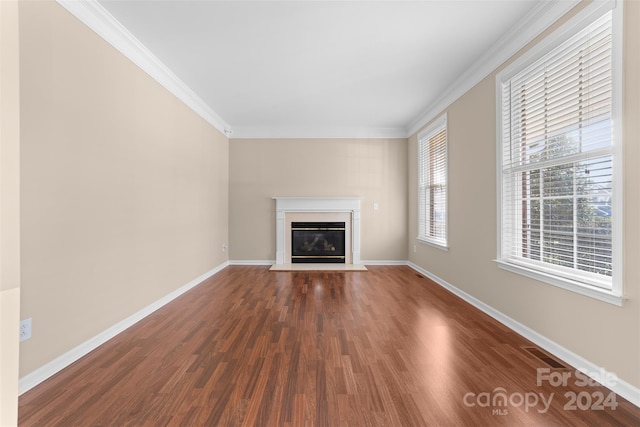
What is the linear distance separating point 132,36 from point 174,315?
2823 millimetres

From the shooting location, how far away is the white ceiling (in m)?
2.37

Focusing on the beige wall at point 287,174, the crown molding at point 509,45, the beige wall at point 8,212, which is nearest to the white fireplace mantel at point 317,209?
the beige wall at point 287,174

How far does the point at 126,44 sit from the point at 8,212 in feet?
8.47

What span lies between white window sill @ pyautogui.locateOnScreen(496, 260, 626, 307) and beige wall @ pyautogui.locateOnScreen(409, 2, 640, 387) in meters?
0.04

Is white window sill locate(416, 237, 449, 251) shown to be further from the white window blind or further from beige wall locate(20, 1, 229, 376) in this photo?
beige wall locate(20, 1, 229, 376)

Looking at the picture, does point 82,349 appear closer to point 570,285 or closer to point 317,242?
point 570,285

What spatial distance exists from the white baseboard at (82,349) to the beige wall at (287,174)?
7.80 feet

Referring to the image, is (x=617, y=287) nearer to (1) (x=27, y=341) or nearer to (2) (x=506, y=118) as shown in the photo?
(2) (x=506, y=118)

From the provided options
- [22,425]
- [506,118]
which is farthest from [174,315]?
[506,118]

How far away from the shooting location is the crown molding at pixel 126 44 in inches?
Answer: 87.7

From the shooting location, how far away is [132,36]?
2713 mm

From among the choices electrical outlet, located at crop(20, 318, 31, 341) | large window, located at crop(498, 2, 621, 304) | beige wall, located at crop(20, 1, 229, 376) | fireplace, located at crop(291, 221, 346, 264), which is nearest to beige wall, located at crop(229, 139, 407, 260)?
fireplace, located at crop(291, 221, 346, 264)

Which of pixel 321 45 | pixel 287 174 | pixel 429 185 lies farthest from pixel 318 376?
pixel 287 174

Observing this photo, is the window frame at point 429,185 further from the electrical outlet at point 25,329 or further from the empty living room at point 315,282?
the electrical outlet at point 25,329
